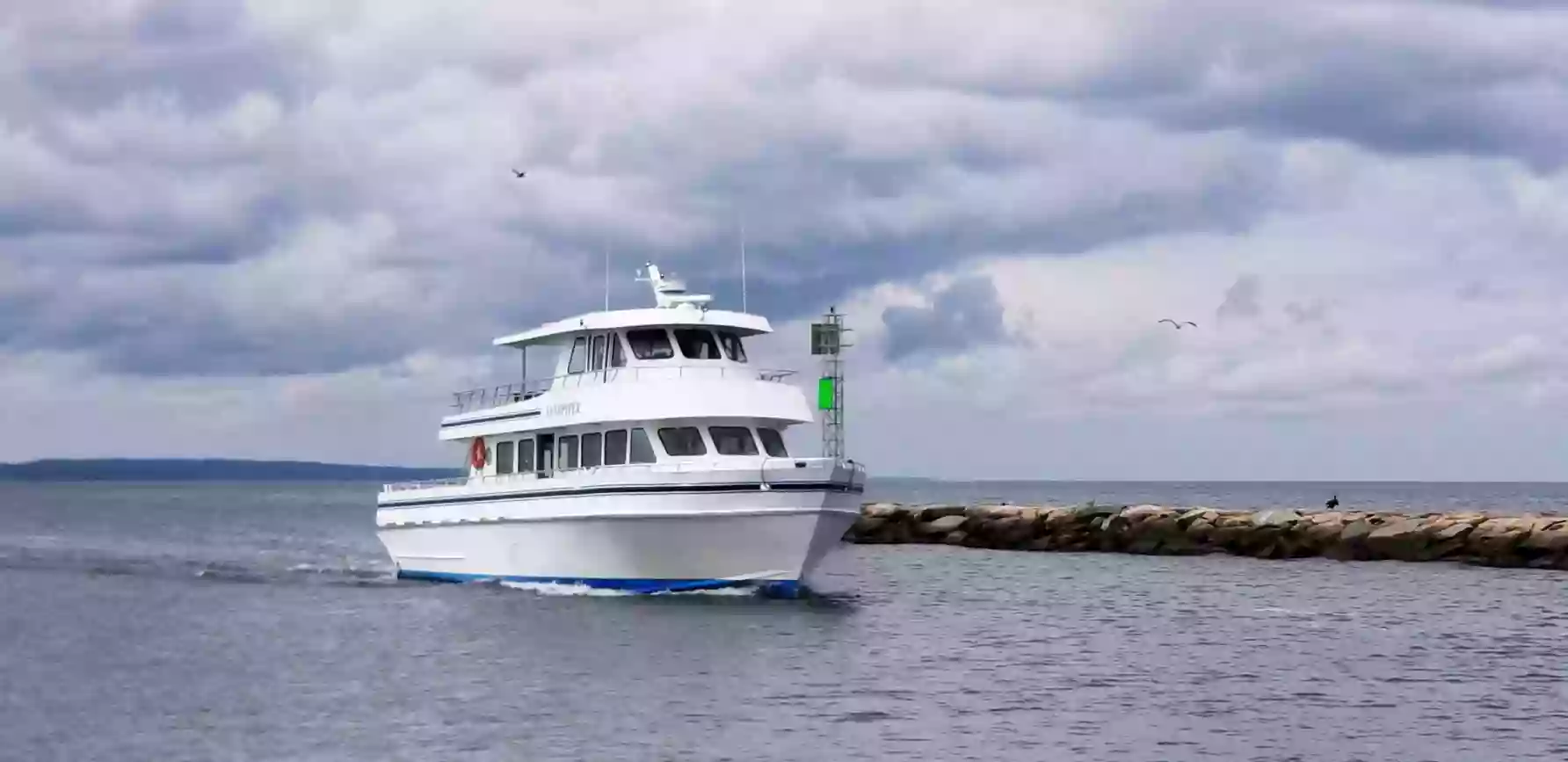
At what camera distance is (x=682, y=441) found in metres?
32.6

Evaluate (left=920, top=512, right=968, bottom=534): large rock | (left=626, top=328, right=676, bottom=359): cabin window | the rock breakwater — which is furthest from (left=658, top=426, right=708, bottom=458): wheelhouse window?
(left=920, top=512, right=968, bottom=534): large rock

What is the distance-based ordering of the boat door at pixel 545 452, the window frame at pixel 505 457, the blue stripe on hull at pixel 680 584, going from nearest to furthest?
1. the blue stripe on hull at pixel 680 584
2. the boat door at pixel 545 452
3. the window frame at pixel 505 457

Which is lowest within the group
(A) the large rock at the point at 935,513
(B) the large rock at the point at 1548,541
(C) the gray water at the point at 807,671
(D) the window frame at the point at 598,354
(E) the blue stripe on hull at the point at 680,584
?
(C) the gray water at the point at 807,671

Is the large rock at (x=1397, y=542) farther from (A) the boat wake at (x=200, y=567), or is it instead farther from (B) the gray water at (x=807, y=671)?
(A) the boat wake at (x=200, y=567)

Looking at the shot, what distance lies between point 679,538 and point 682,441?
1786mm

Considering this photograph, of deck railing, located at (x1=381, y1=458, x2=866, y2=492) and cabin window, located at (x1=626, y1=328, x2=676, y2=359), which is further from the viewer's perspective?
cabin window, located at (x1=626, y1=328, x2=676, y2=359)

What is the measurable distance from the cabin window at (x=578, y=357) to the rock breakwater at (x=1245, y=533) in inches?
1030

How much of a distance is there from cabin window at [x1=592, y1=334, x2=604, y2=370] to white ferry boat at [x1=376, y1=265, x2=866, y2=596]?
37mm

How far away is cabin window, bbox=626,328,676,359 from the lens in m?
34.1

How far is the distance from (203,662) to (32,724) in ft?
19.6

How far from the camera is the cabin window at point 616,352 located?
34.2 m

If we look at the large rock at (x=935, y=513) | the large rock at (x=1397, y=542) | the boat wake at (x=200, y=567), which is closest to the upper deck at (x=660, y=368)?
the boat wake at (x=200, y=567)

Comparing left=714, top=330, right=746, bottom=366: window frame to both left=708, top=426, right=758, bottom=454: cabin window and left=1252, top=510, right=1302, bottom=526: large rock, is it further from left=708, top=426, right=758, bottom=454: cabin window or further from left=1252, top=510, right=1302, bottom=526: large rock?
left=1252, top=510, right=1302, bottom=526: large rock

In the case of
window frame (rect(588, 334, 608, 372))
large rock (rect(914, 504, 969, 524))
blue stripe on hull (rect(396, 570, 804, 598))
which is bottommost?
blue stripe on hull (rect(396, 570, 804, 598))
